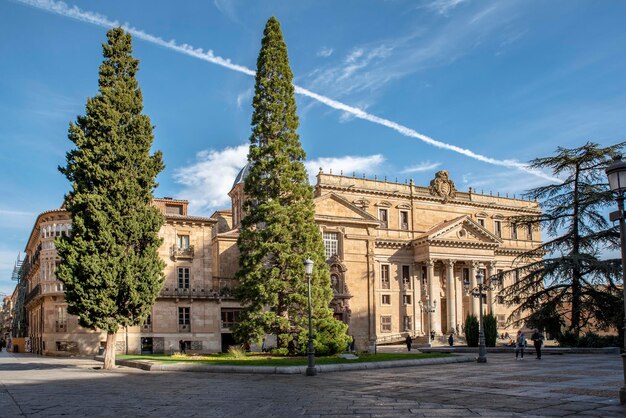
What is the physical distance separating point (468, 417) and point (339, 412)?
2536mm

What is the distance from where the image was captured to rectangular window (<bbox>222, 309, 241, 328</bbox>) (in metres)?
45.8

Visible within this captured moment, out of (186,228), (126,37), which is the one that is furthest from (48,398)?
(186,228)

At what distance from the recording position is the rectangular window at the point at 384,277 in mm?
57438

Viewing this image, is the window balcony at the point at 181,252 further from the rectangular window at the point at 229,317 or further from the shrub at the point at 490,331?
the shrub at the point at 490,331

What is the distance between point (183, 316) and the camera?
4416cm

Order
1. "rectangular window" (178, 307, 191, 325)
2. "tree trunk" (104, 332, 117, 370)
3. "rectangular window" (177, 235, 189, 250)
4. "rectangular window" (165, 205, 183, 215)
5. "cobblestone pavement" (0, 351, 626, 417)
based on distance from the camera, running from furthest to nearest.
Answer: "rectangular window" (165, 205, 183, 215), "rectangular window" (177, 235, 189, 250), "rectangular window" (178, 307, 191, 325), "tree trunk" (104, 332, 117, 370), "cobblestone pavement" (0, 351, 626, 417)

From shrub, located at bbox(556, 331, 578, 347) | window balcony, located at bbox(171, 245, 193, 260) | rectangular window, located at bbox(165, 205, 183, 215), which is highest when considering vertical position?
rectangular window, located at bbox(165, 205, 183, 215)

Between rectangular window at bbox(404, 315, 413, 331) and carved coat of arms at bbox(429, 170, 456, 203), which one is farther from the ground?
carved coat of arms at bbox(429, 170, 456, 203)

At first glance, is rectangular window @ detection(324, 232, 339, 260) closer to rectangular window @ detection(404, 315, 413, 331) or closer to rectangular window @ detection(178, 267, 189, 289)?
rectangular window @ detection(404, 315, 413, 331)

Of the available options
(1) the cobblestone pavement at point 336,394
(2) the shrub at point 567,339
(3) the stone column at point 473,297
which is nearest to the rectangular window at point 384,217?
(3) the stone column at point 473,297

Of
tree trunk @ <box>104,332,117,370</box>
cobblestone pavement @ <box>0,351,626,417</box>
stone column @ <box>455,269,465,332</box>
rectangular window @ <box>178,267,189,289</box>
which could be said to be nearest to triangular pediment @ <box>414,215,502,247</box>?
stone column @ <box>455,269,465,332</box>

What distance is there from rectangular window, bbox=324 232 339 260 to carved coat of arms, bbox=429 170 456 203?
1556 cm

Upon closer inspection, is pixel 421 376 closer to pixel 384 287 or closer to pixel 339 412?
pixel 339 412

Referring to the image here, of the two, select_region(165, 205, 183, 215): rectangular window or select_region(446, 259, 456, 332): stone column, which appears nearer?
select_region(165, 205, 183, 215): rectangular window
